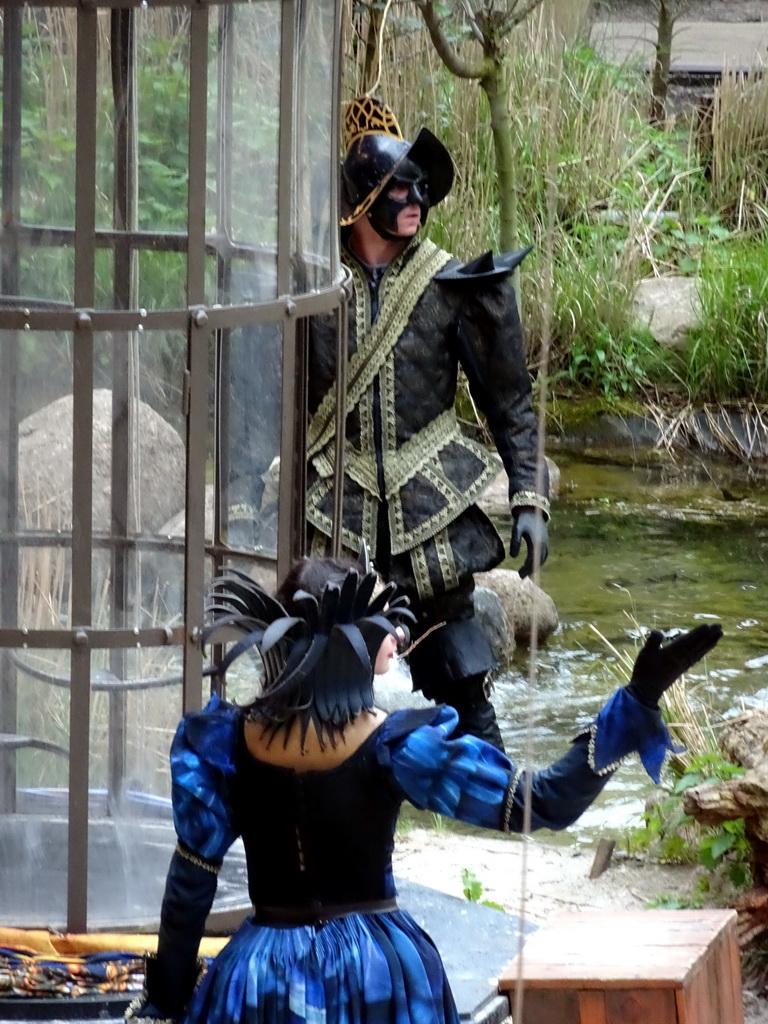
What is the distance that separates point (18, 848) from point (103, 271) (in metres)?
1.13

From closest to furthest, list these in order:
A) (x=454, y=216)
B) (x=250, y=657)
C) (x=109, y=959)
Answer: (x=109, y=959)
(x=250, y=657)
(x=454, y=216)

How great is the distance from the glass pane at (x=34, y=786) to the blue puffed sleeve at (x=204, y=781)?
802 millimetres

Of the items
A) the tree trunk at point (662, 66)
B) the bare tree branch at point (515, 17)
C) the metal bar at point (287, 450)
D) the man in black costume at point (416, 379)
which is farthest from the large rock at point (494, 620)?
the tree trunk at point (662, 66)

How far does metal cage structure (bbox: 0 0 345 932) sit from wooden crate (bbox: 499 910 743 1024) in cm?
83

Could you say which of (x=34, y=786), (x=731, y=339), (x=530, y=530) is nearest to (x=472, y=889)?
(x=530, y=530)

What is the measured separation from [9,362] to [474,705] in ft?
5.54

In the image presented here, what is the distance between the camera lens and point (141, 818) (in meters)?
3.41

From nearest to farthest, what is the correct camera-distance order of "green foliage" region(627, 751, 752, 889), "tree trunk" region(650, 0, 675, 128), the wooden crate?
the wooden crate, "green foliage" region(627, 751, 752, 889), "tree trunk" region(650, 0, 675, 128)

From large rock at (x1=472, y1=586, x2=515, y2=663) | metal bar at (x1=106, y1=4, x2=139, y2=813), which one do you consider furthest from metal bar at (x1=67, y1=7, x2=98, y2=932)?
large rock at (x1=472, y1=586, x2=515, y2=663)

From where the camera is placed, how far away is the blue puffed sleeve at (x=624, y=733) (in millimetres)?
2264

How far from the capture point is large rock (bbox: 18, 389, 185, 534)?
10.4 feet

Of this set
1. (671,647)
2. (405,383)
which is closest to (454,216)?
(405,383)

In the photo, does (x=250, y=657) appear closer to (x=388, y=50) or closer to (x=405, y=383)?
(x=405, y=383)

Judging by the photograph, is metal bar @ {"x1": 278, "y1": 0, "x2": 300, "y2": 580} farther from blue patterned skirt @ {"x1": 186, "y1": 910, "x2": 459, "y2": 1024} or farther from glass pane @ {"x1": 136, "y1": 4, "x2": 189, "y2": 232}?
blue patterned skirt @ {"x1": 186, "y1": 910, "x2": 459, "y2": 1024}
